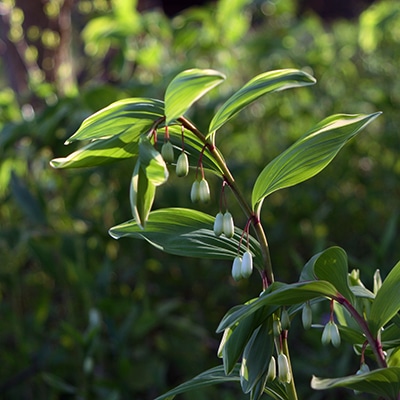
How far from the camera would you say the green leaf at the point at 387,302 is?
59 centimetres

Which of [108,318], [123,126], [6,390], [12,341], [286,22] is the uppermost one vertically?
[123,126]

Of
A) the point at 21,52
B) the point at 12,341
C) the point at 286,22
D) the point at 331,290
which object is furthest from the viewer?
the point at 286,22

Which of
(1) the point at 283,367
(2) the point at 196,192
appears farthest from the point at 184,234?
(1) the point at 283,367

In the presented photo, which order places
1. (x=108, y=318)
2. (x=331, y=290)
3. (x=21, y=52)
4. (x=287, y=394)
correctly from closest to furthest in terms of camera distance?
A: 1. (x=331, y=290)
2. (x=287, y=394)
3. (x=108, y=318)
4. (x=21, y=52)

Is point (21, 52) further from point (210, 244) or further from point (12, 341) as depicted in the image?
point (210, 244)

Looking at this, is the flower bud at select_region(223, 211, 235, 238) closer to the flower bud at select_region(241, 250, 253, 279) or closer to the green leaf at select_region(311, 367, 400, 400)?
the flower bud at select_region(241, 250, 253, 279)

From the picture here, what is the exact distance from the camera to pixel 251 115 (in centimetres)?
250

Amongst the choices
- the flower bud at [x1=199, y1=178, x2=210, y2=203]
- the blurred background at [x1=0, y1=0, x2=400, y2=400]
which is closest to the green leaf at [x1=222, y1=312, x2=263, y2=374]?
the flower bud at [x1=199, y1=178, x2=210, y2=203]

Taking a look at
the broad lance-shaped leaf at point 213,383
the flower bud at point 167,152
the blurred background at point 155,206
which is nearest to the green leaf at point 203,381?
the broad lance-shaped leaf at point 213,383

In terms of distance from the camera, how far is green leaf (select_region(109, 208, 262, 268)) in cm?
65

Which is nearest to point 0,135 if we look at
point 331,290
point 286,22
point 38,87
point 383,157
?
point 38,87

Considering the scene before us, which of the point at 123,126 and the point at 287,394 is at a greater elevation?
the point at 123,126

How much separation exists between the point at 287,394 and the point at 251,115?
1885 mm

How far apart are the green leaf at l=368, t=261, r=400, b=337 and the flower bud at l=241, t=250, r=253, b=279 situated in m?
0.11
